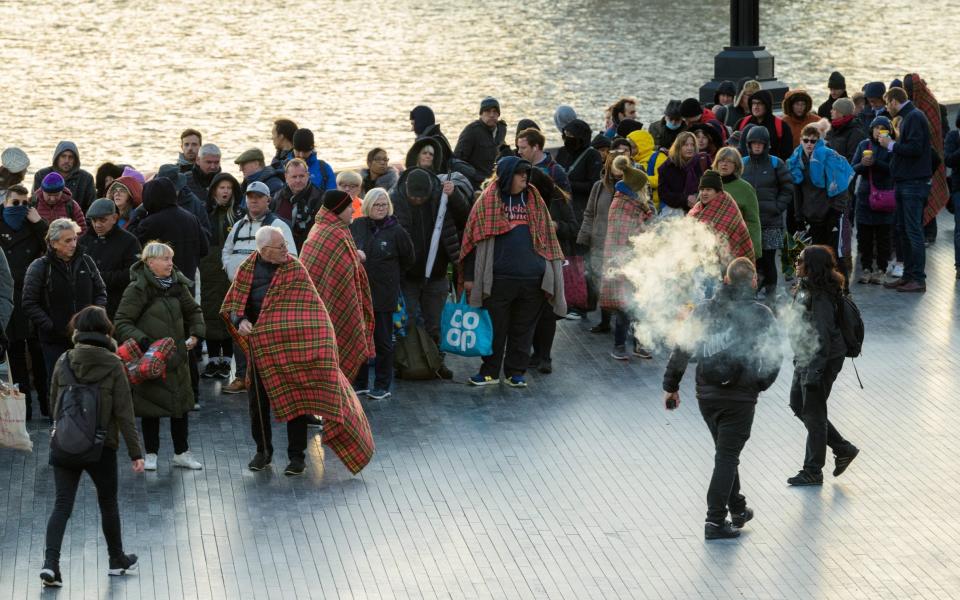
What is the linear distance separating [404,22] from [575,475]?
4588 cm

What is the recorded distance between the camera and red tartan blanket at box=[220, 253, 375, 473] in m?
10.4

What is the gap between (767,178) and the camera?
1459 cm

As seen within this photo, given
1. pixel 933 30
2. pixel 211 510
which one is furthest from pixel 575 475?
pixel 933 30

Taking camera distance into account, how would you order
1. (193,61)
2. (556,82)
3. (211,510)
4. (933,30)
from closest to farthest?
(211,510)
(556,82)
(193,61)
(933,30)

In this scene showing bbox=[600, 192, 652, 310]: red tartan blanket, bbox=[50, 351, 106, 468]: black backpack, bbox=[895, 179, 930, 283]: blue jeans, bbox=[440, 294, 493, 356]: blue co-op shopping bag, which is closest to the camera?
bbox=[50, 351, 106, 468]: black backpack

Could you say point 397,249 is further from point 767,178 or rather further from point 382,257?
point 767,178

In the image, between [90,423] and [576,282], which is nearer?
[90,423]

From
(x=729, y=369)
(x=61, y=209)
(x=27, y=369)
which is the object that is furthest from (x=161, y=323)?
(x=729, y=369)

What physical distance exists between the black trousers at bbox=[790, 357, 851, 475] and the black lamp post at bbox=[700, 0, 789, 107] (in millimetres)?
11414

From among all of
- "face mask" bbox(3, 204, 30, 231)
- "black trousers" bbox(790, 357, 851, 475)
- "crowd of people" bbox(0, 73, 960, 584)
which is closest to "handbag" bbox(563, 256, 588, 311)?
"crowd of people" bbox(0, 73, 960, 584)

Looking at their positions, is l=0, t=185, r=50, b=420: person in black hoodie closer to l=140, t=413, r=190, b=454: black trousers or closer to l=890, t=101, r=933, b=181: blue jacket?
l=140, t=413, r=190, b=454: black trousers

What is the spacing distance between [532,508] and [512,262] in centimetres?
279

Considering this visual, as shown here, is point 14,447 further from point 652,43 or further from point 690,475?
point 652,43

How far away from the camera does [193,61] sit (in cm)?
4544
